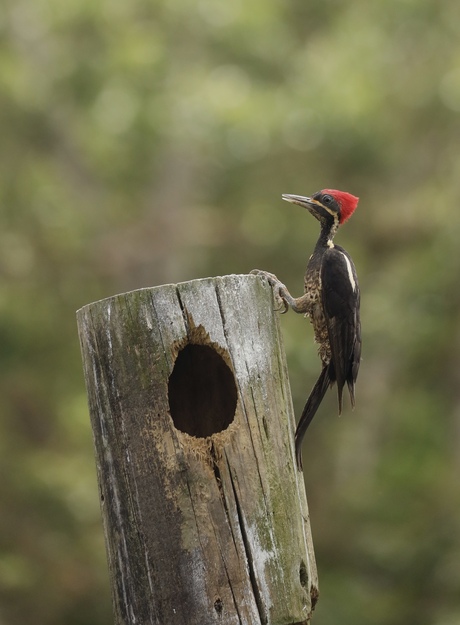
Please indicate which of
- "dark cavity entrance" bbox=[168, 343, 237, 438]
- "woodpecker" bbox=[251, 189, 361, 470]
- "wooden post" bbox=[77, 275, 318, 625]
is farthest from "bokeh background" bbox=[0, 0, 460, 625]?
"wooden post" bbox=[77, 275, 318, 625]

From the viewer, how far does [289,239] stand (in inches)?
531

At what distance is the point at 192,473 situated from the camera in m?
3.51

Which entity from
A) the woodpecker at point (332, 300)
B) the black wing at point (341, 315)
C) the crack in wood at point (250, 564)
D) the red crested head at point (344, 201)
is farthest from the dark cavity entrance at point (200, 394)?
the red crested head at point (344, 201)

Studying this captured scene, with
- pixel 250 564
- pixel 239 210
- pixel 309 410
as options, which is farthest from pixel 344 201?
pixel 239 210

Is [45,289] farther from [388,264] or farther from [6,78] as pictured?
[388,264]

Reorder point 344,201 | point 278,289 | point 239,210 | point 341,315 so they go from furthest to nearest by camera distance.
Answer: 1. point 239,210
2. point 344,201
3. point 341,315
4. point 278,289

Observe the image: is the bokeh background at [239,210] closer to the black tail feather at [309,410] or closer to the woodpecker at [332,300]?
the woodpecker at [332,300]

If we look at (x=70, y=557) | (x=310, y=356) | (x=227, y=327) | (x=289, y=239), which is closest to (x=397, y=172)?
(x=289, y=239)

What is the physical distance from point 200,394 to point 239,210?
34.3 feet

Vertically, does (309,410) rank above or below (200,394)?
below

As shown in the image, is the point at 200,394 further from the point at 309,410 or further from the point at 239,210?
the point at 239,210

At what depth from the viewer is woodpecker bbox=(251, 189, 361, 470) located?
460cm

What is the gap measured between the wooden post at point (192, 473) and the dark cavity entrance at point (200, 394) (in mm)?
219

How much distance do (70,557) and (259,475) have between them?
6998 mm
